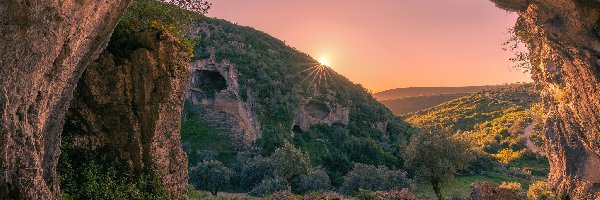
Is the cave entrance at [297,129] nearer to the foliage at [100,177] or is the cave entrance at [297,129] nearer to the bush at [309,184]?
A: the bush at [309,184]

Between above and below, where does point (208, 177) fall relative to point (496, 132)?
below

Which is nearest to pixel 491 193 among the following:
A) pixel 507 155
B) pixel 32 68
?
pixel 32 68

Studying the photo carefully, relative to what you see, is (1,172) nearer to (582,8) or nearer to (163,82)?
(163,82)

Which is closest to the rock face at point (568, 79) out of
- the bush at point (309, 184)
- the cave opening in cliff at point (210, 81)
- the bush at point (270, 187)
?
the bush at point (309, 184)

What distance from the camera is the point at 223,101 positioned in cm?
6994

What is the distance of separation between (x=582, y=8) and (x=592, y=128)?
28.7 feet

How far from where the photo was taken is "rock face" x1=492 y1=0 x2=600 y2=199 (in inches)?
766

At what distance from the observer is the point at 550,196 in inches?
1416

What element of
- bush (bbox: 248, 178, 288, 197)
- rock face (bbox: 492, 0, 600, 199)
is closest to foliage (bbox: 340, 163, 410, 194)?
bush (bbox: 248, 178, 288, 197)

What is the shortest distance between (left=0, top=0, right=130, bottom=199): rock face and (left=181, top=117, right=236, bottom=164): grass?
49804 mm

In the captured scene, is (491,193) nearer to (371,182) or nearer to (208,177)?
(371,182)

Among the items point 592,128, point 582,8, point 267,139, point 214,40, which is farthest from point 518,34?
point 214,40

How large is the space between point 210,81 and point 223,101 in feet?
17.1

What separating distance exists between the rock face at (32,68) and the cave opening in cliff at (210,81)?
194 ft
